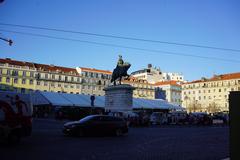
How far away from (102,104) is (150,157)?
48621 millimetres

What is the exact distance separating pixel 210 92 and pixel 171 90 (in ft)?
69.0

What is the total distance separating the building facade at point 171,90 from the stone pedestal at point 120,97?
103960 mm

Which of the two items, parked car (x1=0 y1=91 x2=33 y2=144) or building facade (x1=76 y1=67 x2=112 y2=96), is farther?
building facade (x1=76 y1=67 x2=112 y2=96)

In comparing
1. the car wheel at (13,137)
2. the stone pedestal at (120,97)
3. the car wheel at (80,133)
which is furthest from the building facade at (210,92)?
the car wheel at (13,137)

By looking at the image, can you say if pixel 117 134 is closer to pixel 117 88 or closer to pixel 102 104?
pixel 117 88

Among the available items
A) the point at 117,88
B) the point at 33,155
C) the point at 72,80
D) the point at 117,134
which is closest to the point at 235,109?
the point at 33,155

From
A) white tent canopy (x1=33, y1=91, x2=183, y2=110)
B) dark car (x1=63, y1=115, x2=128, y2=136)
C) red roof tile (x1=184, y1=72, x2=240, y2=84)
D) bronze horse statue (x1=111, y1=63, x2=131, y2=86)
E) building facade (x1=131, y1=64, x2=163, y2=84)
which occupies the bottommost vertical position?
dark car (x1=63, y1=115, x2=128, y2=136)

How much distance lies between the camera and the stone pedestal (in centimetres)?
4353

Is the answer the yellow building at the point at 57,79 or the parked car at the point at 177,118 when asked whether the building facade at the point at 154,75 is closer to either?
the yellow building at the point at 57,79

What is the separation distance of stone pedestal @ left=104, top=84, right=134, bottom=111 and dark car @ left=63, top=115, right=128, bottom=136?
2051 cm

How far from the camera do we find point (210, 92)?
435 ft

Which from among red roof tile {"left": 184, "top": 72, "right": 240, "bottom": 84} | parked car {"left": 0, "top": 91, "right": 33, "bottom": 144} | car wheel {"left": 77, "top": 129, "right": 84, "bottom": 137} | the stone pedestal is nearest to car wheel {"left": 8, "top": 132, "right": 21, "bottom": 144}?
parked car {"left": 0, "top": 91, "right": 33, "bottom": 144}

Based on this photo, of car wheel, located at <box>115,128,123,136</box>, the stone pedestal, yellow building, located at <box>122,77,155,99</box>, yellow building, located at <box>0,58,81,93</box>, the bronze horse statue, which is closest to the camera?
car wheel, located at <box>115,128,123,136</box>

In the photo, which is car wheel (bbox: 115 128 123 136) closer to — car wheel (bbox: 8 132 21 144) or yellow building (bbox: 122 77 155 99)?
car wheel (bbox: 8 132 21 144)
